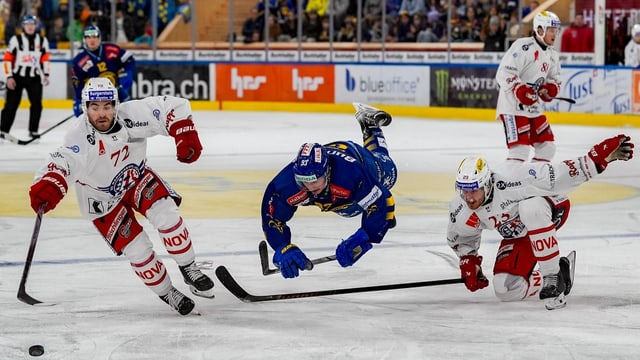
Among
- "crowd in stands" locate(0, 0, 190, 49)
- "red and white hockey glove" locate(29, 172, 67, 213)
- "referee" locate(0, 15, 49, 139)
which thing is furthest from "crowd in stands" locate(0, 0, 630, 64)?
"red and white hockey glove" locate(29, 172, 67, 213)

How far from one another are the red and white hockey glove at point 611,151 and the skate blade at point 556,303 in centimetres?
57

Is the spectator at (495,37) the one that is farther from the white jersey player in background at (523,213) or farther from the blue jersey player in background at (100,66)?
the white jersey player in background at (523,213)

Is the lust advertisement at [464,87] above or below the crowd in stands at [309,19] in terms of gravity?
below

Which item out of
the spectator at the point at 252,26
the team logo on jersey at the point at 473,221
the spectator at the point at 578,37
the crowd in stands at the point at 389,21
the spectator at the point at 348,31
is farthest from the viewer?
the spectator at the point at 252,26

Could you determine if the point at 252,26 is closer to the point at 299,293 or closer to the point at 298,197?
the point at 298,197

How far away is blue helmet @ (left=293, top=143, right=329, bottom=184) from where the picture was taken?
496 cm

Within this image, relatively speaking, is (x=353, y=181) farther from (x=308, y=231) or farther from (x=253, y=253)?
(x=308, y=231)

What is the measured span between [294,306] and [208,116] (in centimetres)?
1209

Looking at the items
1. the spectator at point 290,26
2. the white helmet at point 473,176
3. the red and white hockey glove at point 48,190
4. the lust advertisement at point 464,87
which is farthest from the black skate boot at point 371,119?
the spectator at point 290,26

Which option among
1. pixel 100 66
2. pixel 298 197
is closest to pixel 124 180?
pixel 298 197

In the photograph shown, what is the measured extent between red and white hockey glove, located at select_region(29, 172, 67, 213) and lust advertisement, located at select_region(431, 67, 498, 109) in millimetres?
11683

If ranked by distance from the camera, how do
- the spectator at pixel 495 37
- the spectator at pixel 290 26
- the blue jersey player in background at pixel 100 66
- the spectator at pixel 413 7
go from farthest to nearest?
the spectator at pixel 290 26, the spectator at pixel 413 7, the spectator at pixel 495 37, the blue jersey player in background at pixel 100 66

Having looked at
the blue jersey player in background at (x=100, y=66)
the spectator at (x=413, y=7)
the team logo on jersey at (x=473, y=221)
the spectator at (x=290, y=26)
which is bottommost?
the team logo on jersey at (x=473, y=221)

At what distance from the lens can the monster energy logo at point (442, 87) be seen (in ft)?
54.1
